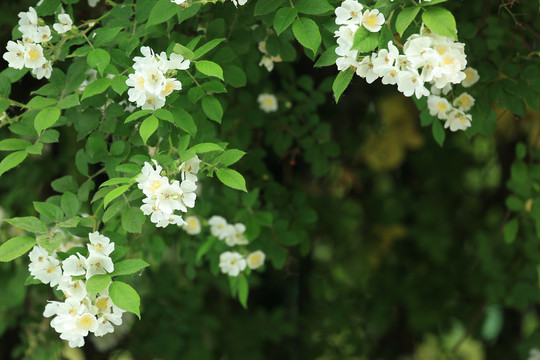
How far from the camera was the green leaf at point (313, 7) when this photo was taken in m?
1.20

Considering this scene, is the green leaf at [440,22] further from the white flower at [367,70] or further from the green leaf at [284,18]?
the green leaf at [284,18]

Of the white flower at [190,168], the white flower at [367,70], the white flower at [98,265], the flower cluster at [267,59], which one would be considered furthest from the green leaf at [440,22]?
the white flower at [98,265]

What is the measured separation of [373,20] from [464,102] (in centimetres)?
47

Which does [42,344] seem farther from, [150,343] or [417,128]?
[417,128]

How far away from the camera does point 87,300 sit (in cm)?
121

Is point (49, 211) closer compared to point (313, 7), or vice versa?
point (313, 7)

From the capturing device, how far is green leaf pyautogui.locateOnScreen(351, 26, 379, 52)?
112cm

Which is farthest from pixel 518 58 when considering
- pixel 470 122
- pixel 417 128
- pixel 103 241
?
pixel 417 128

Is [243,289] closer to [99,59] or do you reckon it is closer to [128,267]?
[128,267]

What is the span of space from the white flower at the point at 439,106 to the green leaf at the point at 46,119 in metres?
0.81

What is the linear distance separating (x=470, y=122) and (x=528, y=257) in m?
0.93

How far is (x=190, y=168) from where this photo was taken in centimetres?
124

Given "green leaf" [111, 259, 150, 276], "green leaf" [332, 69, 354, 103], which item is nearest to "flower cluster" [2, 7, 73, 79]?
"green leaf" [111, 259, 150, 276]

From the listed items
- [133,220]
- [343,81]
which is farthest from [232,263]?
[343,81]
